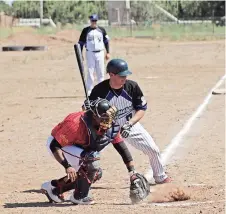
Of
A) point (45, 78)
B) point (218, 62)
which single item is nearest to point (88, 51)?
point (45, 78)

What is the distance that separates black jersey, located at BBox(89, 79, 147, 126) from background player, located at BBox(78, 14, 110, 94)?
28.8 ft

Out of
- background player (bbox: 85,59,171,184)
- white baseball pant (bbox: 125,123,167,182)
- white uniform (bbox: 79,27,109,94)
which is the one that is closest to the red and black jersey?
background player (bbox: 85,59,171,184)

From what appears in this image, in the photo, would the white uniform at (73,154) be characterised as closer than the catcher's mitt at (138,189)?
Yes

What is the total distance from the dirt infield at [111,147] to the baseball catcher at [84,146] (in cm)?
20

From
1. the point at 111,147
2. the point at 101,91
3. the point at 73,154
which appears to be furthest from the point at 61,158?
the point at 111,147

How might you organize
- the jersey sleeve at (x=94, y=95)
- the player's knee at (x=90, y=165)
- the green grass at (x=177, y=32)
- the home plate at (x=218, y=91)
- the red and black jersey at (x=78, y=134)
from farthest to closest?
the green grass at (x=177, y=32), the home plate at (x=218, y=91), the jersey sleeve at (x=94, y=95), the player's knee at (x=90, y=165), the red and black jersey at (x=78, y=134)

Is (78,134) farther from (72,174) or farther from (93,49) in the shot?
(93,49)

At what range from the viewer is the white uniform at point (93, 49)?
1678 centimetres

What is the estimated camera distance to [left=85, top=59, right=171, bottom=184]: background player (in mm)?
7469

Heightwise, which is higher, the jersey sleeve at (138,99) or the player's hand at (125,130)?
the jersey sleeve at (138,99)

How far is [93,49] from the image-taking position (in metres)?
16.9

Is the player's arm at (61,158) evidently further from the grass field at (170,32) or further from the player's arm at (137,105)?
the grass field at (170,32)

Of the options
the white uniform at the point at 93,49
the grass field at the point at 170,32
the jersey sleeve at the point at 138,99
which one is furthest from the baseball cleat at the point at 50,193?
the grass field at the point at 170,32

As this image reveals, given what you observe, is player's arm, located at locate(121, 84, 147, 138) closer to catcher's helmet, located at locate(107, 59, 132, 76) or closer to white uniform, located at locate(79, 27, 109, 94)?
catcher's helmet, located at locate(107, 59, 132, 76)
